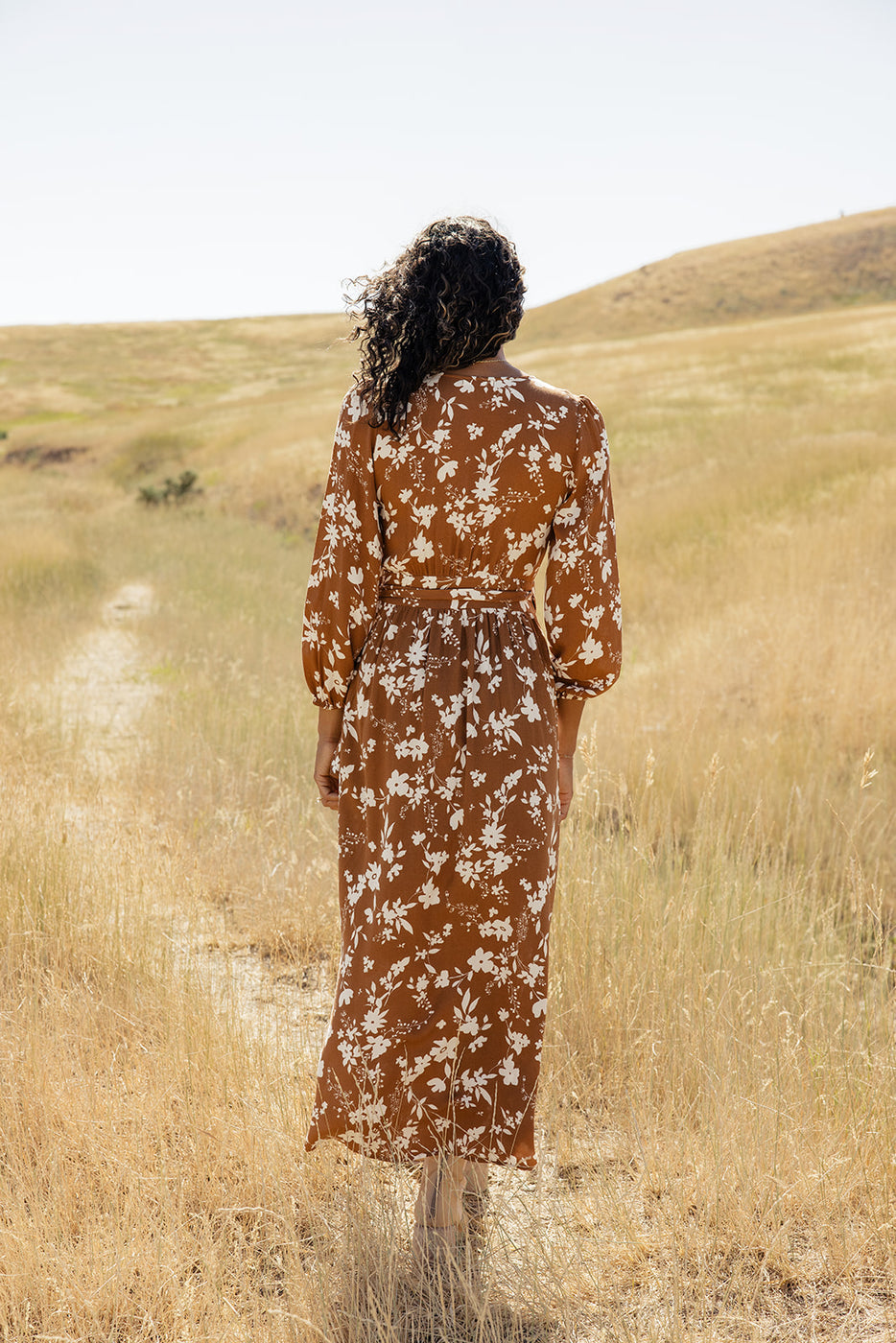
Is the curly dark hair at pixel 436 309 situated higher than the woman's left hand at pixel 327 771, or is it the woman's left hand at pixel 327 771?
the curly dark hair at pixel 436 309

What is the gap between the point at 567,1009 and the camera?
295cm

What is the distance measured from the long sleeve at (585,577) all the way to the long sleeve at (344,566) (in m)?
0.41

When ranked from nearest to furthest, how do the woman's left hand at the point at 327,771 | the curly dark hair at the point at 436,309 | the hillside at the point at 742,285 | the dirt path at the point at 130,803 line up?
the curly dark hair at the point at 436,309 < the woman's left hand at the point at 327,771 < the dirt path at the point at 130,803 < the hillside at the point at 742,285

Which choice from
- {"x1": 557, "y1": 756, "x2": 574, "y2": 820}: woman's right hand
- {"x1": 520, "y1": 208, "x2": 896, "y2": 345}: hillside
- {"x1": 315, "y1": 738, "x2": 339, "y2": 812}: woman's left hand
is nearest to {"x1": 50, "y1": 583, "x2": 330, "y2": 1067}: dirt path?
{"x1": 315, "y1": 738, "x2": 339, "y2": 812}: woman's left hand

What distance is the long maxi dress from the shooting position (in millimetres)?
1996

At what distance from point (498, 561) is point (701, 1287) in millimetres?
1574

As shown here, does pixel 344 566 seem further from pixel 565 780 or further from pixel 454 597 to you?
pixel 565 780

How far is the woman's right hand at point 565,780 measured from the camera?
2264 millimetres

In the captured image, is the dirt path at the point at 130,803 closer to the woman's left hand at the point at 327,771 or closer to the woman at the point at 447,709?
the woman at the point at 447,709

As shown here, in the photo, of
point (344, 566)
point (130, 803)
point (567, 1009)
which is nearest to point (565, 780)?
point (344, 566)

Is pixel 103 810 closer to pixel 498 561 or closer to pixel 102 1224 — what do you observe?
pixel 102 1224

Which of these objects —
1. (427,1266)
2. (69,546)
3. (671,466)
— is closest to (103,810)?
(427,1266)

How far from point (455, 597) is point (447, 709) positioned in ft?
0.81

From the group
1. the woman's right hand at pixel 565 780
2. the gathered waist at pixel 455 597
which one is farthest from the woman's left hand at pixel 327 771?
the woman's right hand at pixel 565 780
